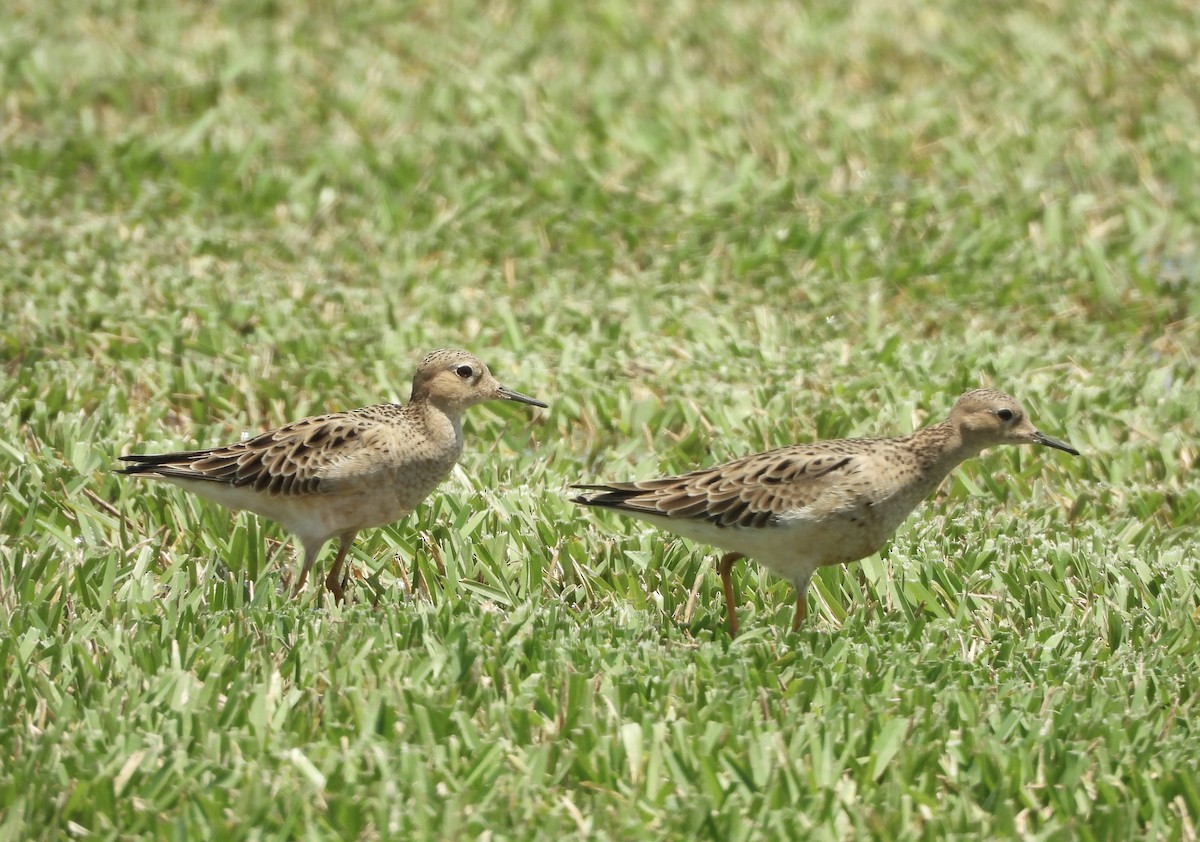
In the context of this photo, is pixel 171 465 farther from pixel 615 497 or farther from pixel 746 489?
pixel 746 489

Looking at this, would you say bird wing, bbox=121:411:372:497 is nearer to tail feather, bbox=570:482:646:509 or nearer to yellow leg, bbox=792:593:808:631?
tail feather, bbox=570:482:646:509

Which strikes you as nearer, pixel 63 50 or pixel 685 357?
pixel 685 357

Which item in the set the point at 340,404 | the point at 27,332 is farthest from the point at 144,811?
the point at 27,332

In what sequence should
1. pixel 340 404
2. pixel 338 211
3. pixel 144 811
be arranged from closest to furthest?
pixel 144 811 → pixel 340 404 → pixel 338 211

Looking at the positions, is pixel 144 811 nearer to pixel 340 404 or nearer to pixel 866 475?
pixel 866 475

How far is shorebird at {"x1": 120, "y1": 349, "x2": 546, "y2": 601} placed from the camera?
6.78m

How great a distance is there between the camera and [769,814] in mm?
5234

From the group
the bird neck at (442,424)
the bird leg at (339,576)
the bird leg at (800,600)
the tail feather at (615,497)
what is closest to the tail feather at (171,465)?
the bird leg at (339,576)

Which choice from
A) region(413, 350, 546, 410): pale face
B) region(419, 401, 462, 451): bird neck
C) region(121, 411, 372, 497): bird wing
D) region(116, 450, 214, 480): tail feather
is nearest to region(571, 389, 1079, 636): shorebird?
region(419, 401, 462, 451): bird neck

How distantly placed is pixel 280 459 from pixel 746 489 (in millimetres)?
1803

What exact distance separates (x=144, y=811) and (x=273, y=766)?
1.42 ft

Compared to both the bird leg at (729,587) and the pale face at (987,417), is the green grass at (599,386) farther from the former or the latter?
the pale face at (987,417)

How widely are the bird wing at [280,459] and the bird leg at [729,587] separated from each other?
4.84ft

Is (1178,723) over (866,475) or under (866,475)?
under
